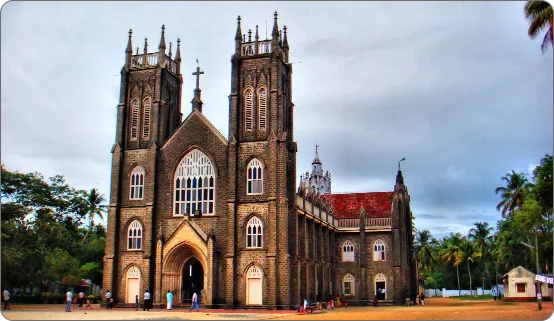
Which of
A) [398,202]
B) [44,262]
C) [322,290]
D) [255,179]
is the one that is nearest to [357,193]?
[398,202]

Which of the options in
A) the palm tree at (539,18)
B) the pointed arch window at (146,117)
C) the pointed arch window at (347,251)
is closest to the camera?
the palm tree at (539,18)

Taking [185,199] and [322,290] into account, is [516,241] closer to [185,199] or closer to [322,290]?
[322,290]

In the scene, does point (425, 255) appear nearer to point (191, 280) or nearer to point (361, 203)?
point (361, 203)

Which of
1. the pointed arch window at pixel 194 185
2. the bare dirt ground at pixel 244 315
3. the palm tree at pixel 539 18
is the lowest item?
the bare dirt ground at pixel 244 315

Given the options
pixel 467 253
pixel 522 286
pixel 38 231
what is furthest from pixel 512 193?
pixel 38 231

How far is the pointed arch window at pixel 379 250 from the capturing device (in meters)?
51.8

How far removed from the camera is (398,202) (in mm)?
52406

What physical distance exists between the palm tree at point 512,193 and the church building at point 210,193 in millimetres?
24677

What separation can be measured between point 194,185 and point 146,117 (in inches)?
239

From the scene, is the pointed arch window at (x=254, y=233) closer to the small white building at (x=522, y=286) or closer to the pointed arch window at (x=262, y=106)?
the pointed arch window at (x=262, y=106)

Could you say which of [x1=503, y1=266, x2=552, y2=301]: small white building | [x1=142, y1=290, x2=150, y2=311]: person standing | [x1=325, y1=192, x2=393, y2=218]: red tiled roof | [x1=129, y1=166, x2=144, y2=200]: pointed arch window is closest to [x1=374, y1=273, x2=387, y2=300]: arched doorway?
[x1=325, y1=192, x2=393, y2=218]: red tiled roof

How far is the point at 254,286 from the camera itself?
118 ft

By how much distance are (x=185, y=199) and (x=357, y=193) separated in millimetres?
23892

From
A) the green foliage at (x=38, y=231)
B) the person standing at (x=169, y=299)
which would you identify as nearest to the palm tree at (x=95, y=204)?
the green foliage at (x=38, y=231)
